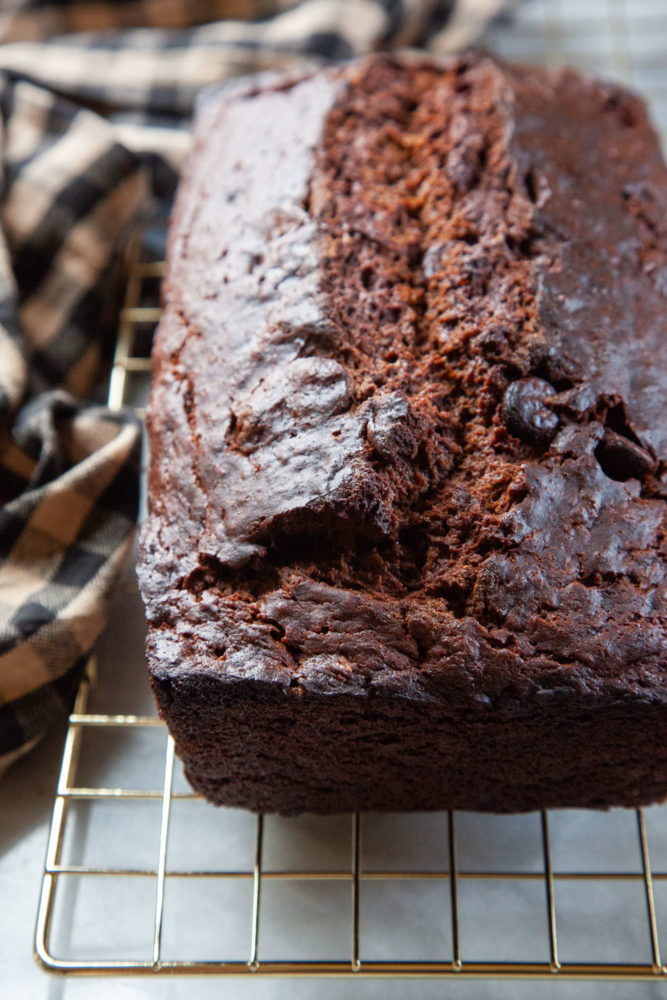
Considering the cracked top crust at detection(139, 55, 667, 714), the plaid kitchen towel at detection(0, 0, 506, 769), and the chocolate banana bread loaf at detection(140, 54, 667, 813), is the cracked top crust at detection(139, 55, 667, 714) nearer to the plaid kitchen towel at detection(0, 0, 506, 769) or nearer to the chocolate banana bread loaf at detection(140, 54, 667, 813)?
the chocolate banana bread loaf at detection(140, 54, 667, 813)

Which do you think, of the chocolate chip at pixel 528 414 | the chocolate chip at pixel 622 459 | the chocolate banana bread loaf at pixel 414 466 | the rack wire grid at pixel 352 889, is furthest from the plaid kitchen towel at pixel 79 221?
the chocolate chip at pixel 622 459

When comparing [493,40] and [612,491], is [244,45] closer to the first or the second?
[493,40]

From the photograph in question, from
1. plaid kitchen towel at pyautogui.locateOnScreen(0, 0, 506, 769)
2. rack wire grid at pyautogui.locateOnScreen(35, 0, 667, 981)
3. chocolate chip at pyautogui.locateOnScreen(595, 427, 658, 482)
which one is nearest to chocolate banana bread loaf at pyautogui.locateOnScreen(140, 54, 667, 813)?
chocolate chip at pyautogui.locateOnScreen(595, 427, 658, 482)

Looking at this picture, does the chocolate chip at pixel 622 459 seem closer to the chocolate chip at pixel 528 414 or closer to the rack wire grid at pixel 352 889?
the chocolate chip at pixel 528 414

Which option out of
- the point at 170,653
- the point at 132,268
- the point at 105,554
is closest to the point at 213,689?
the point at 170,653

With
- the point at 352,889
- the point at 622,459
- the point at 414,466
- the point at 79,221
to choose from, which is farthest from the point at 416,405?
the point at 79,221
